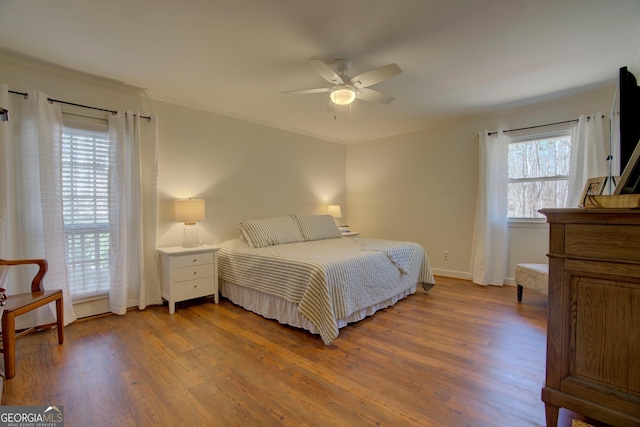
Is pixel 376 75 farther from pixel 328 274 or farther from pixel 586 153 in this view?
pixel 586 153

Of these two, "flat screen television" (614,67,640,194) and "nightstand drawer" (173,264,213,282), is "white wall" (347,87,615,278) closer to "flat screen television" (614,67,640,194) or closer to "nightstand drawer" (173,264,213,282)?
"flat screen television" (614,67,640,194)

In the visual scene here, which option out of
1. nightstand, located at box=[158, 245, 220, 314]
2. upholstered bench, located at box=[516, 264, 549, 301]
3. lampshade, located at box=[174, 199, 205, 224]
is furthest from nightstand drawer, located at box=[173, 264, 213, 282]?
upholstered bench, located at box=[516, 264, 549, 301]

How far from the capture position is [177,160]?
347 cm

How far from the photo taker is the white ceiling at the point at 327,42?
6.17ft

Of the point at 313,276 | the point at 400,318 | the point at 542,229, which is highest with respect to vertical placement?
the point at 542,229

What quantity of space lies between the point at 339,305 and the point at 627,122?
2225mm

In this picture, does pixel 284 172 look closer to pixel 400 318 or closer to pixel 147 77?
pixel 147 77

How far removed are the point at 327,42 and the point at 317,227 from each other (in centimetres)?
270

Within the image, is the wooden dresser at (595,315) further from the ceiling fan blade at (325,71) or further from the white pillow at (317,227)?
the white pillow at (317,227)

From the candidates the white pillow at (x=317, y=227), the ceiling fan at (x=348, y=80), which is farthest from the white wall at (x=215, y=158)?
the ceiling fan at (x=348, y=80)

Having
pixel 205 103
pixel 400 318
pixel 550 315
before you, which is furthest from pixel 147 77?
pixel 550 315

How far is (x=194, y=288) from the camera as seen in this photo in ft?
10.4

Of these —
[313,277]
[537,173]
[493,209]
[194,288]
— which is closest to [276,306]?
[313,277]

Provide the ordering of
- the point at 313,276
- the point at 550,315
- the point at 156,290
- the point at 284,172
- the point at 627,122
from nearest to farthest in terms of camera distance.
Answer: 1. the point at 550,315
2. the point at 627,122
3. the point at 313,276
4. the point at 156,290
5. the point at 284,172
